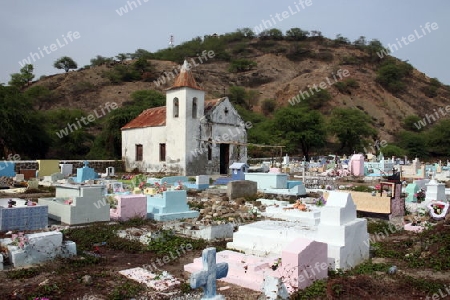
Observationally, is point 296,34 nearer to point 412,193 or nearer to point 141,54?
point 141,54

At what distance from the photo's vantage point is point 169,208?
36.2ft

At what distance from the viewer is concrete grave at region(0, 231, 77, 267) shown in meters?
6.43

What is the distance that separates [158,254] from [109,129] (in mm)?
29195

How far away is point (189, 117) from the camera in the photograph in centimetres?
2484

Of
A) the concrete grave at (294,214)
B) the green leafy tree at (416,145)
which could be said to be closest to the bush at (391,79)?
the green leafy tree at (416,145)

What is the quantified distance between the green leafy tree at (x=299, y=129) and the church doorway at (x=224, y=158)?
15.1m

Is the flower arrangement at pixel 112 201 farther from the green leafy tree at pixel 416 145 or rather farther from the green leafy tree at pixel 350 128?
the green leafy tree at pixel 416 145

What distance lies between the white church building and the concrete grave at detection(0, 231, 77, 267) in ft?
58.3

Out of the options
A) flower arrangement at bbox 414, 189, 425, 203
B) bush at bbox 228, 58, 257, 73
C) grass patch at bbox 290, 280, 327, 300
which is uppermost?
bush at bbox 228, 58, 257, 73

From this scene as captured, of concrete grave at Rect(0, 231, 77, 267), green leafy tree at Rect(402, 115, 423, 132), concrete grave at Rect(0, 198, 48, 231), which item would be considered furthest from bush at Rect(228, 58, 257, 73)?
concrete grave at Rect(0, 231, 77, 267)

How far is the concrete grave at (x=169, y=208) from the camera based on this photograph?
10.8 meters

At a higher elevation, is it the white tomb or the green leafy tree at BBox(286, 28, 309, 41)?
the green leafy tree at BBox(286, 28, 309, 41)

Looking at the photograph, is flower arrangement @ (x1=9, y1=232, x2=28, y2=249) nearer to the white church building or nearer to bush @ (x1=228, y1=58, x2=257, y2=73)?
the white church building

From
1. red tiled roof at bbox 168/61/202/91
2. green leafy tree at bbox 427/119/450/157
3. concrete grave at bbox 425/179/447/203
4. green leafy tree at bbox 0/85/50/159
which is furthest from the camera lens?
green leafy tree at bbox 427/119/450/157
